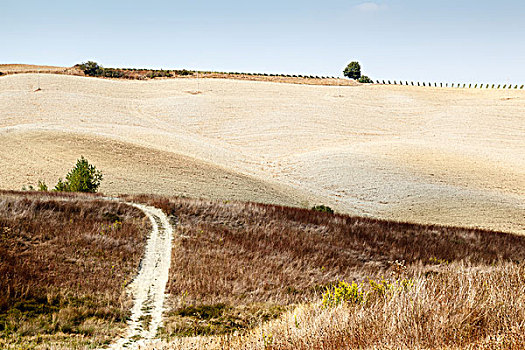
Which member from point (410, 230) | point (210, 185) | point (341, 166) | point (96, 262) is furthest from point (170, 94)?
point (96, 262)

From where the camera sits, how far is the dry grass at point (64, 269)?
8.16 meters

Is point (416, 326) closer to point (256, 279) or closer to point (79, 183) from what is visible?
point (256, 279)

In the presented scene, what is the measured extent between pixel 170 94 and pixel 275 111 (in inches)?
788

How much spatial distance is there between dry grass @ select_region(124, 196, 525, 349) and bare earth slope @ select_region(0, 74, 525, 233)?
10.9 m

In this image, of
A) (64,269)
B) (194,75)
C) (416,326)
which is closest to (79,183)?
(64,269)

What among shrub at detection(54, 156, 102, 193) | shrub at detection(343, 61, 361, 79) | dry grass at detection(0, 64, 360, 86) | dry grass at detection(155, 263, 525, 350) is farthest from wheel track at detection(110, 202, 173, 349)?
shrub at detection(343, 61, 361, 79)

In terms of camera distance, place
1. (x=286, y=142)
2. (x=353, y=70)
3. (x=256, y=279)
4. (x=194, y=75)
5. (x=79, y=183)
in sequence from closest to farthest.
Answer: (x=256, y=279)
(x=79, y=183)
(x=286, y=142)
(x=194, y=75)
(x=353, y=70)

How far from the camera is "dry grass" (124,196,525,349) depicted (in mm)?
5448

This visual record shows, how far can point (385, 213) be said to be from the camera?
30.8 metres

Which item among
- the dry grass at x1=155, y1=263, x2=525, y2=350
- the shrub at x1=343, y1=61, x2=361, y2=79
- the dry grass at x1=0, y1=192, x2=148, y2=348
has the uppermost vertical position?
the shrub at x1=343, y1=61, x2=361, y2=79

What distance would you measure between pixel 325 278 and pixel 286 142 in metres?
42.4

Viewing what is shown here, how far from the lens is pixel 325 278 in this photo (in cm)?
1236

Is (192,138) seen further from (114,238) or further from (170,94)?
(114,238)

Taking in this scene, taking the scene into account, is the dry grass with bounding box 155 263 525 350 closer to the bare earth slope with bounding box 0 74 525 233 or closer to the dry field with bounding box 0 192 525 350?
the dry field with bounding box 0 192 525 350
